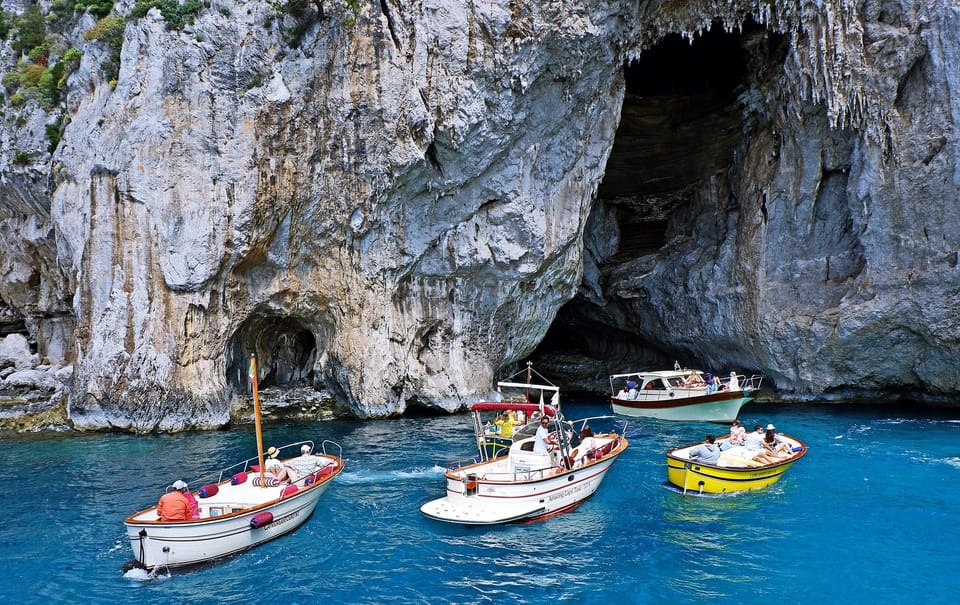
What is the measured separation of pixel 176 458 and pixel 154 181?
Answer: 10.8 meters

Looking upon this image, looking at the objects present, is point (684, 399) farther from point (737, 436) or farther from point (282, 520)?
point (282, 520)

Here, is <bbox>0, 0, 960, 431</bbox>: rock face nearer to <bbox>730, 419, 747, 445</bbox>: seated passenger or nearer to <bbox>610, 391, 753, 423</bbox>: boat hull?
<bbox>610, 391, 753, 423</bbox>: boat hull

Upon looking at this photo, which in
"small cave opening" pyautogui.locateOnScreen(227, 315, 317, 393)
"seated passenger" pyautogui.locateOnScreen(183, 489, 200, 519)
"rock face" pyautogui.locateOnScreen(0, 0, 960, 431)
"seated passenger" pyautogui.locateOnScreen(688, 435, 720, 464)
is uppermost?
"rock face" pyautogui.locateOnScreen(0, 0, 960, 431)

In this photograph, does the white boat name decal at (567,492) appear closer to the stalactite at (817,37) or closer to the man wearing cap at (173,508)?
the man wearing cap at (173,508)

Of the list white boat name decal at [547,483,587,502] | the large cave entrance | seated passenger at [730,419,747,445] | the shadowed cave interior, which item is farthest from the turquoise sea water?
the large cave entrance

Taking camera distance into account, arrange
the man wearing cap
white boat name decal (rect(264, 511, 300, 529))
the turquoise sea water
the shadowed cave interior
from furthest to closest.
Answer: the shadowed cave interior → white boat name decal (rect(264, 511, 300, 529)) → the man wearing cap → the turquoise sea water

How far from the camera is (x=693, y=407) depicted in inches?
1002

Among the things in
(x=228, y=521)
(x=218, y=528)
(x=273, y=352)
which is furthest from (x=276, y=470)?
(x=273, y=352)

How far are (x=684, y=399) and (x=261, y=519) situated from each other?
59.8ft

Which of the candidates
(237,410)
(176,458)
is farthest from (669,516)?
(237,410)

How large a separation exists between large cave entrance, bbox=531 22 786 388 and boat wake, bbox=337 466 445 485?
1980 cm

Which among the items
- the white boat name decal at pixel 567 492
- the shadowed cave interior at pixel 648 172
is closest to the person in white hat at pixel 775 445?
the white boat name decal at pixel 567 492

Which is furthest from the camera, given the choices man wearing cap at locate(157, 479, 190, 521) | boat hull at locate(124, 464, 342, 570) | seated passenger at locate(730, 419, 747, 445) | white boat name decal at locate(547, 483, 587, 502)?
seated passenger at locate(730, 419, 747, 445)

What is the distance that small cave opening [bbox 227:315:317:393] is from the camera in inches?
1067
